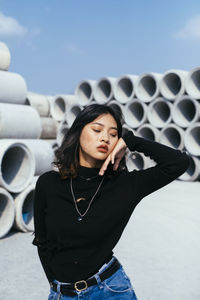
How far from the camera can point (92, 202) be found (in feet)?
4.78

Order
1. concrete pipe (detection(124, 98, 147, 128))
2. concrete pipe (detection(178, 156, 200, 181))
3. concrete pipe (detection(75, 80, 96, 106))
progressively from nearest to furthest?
1. concrete pipe (detection(178, 156, 200, 181))
2. concrete pipe (detection(124, 98, 147, 128))
3. concrete pipe (detection(75, 80, 96, 106))

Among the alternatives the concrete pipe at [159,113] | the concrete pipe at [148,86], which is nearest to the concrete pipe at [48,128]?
the concrete pipe at [148,86]

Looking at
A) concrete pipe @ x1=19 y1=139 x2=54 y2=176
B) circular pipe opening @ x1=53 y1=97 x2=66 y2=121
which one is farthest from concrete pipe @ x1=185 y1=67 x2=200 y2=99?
concrete pipe @ x1=19 y1=139 x2=54 y2=176

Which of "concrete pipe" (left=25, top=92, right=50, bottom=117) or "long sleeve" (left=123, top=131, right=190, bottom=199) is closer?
"long sleeve" (left=123, top=131, right=190, bottom=199)

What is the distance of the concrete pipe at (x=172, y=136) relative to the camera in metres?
9.12

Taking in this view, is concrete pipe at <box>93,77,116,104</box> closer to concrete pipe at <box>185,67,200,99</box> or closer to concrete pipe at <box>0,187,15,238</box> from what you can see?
concrete pipe at <box>185,67,200,99</box>

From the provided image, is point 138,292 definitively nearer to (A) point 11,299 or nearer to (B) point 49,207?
(A) point 11,299

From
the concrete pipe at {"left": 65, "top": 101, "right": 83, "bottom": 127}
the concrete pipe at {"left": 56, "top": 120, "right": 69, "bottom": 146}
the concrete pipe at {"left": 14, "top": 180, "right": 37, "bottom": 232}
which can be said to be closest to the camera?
the concrete pipe at {"left": 14, "top": 180, "right": 37, "bottom": 232}

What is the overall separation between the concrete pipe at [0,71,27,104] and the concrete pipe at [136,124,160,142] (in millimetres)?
4952

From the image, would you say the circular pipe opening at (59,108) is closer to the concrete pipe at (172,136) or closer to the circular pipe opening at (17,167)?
the concrete pipe at (172,136)

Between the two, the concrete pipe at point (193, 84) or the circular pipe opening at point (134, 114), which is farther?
the circular pipe opening at point (134, 114)

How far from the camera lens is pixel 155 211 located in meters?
5.54

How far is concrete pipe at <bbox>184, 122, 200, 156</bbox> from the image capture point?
8.86 metres

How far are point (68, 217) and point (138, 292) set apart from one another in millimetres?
1771
